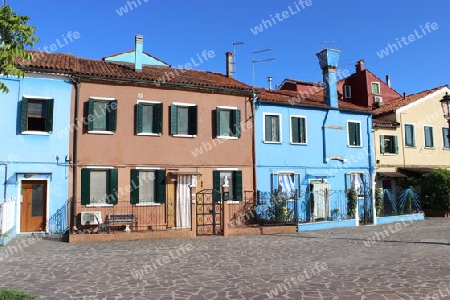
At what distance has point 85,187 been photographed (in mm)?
15938

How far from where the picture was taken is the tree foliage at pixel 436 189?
2269cm

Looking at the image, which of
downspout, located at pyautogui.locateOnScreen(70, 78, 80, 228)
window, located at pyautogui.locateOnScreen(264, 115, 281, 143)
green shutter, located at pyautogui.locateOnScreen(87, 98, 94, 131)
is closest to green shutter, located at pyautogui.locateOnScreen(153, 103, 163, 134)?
green shutter, located at pyautogui.locateOnScreen(87, 98, 94, 131)

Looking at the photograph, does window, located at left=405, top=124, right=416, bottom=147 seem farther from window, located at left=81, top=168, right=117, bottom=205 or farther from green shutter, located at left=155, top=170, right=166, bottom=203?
window, located at left=81, top=168, right=117, bottom=205

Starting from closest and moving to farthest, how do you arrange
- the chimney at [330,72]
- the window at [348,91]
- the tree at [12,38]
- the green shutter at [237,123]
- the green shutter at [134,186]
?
the tree at [12,38] → the green shutter at [134,186] → the green shutter at [237,123] → the chimney at [330,72] → the window at [348,91]

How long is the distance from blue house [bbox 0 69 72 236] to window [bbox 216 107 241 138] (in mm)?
6681

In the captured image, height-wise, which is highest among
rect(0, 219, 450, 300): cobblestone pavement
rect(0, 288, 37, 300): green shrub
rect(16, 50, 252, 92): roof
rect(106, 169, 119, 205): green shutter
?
rect(16, 50, 252, 92): roof

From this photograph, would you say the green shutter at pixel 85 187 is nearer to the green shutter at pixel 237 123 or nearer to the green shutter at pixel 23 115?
the green shutter at pixel 23 115

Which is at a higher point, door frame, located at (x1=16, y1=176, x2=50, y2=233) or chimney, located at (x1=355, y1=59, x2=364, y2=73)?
chimney, located at (x1=355, y1=59, x2=364, y2=73)

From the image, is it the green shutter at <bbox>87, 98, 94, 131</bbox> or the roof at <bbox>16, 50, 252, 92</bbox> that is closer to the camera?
the roof at <bbox>16, 50, 252, 92</bbox>

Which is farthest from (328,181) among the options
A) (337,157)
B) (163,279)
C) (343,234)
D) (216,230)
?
(163,279)

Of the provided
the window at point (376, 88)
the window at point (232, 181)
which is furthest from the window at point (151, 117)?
the window at point (376, 88)

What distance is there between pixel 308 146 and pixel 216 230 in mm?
7378

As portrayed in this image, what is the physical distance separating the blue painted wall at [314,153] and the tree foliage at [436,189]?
11.7 feet

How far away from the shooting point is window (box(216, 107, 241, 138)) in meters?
19.0
